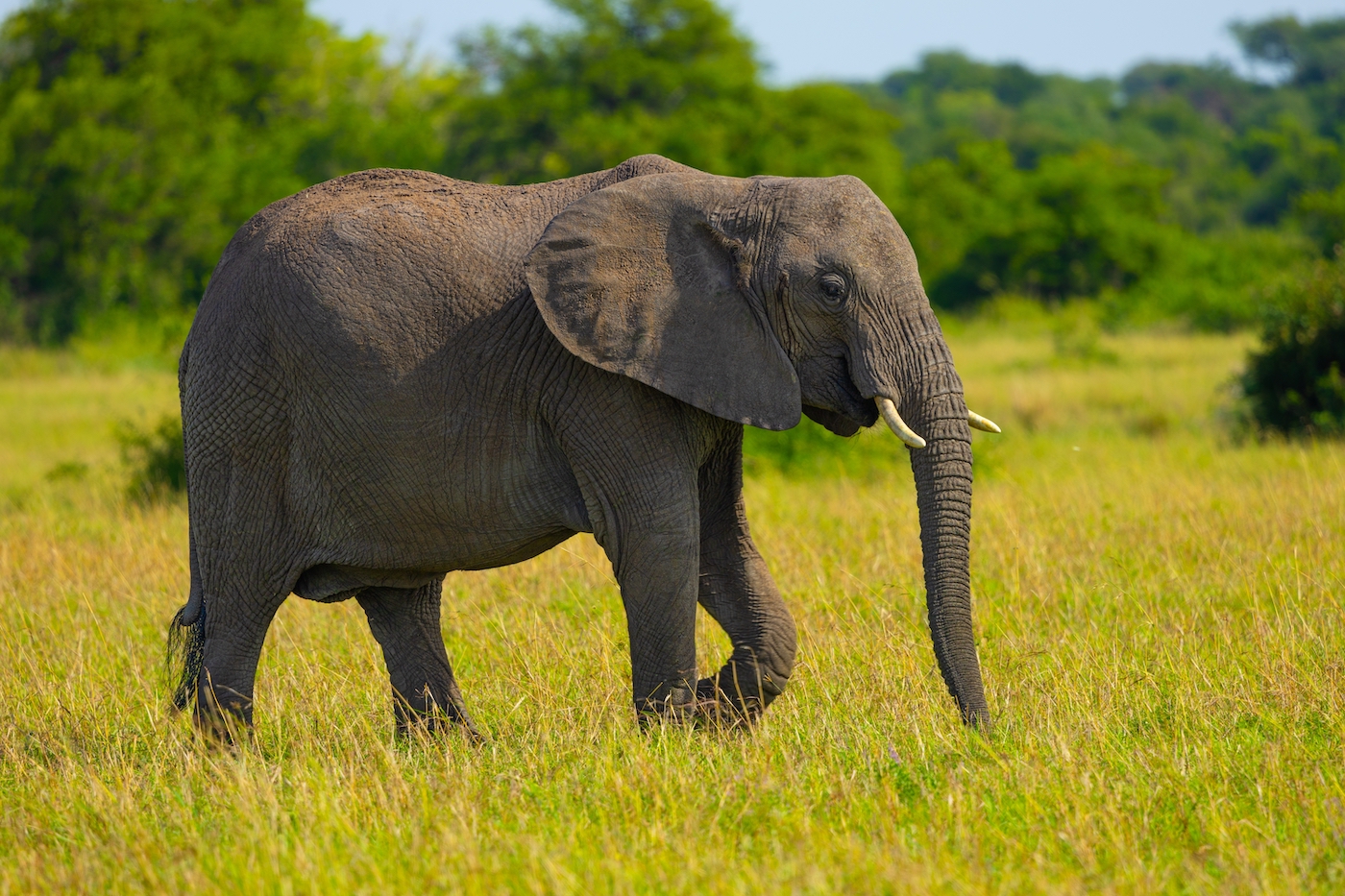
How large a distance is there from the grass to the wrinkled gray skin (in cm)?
42

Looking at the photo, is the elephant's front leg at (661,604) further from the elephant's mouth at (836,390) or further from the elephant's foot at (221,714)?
the elephant's foot at (221,714)

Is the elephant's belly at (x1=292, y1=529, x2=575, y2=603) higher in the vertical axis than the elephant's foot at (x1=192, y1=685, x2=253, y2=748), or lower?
higher

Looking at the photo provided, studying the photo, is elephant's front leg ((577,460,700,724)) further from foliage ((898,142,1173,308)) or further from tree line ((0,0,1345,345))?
foliage ((898,142,1173,308))

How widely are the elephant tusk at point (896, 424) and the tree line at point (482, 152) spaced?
71.9 feet

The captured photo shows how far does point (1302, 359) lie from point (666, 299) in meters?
10.2

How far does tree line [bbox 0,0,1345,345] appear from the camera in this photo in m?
30.5

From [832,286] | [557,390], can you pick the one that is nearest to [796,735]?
[557,390]

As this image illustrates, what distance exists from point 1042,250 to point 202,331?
111ft

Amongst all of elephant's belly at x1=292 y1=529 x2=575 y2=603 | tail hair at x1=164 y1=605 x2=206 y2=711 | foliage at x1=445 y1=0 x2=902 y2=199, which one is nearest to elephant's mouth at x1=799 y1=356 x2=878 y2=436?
elephant's belly at x1=292 y1=529 x2=575 y2=603

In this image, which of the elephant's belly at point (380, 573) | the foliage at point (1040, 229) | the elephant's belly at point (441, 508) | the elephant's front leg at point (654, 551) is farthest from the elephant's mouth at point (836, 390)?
the foliage at point (1040, 229)

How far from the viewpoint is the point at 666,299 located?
15.6 feet

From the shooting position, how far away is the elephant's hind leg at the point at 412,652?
5.68 meters

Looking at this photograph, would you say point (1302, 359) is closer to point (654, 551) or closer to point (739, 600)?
point (739, 600)

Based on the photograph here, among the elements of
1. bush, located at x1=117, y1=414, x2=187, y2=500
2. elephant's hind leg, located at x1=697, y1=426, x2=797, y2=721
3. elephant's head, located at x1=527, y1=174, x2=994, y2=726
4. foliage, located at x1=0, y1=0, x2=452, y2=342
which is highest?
foliage, located at x1=0, y1=0, x2=452, y2=342
